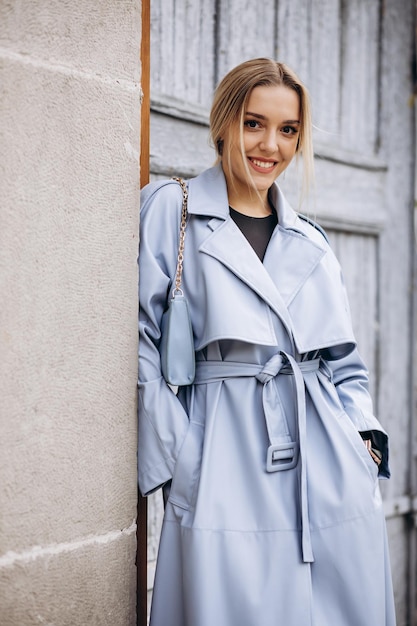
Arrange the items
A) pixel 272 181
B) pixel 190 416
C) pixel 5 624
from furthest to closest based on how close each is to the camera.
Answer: pixel 272 181 → pixel 190 416 → pixel 5 624

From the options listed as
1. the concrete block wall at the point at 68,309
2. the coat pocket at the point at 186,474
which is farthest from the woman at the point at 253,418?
the concrete block wall at the point at 68,309

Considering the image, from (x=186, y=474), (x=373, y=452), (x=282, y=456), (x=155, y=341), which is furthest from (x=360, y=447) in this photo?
(x=155, y=341)

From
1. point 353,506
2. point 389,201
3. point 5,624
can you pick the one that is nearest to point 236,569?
point 353,506

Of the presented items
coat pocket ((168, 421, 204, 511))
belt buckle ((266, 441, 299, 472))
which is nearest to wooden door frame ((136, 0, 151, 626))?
coat pocket ((168, 421, 204, 511))

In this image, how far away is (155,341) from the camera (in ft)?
6.52

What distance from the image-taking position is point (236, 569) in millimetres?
1835

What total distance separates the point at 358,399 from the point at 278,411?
1.22 feet

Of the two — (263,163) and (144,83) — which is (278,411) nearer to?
(263,163)

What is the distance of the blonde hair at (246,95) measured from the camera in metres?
2.03

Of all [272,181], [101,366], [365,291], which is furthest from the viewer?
[365,291]

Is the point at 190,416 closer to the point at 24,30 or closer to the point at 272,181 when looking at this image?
the point at 272,181

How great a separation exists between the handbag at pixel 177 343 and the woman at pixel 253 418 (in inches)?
1.5

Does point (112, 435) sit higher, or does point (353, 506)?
point (112, 435)

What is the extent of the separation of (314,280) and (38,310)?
0.84 meters
